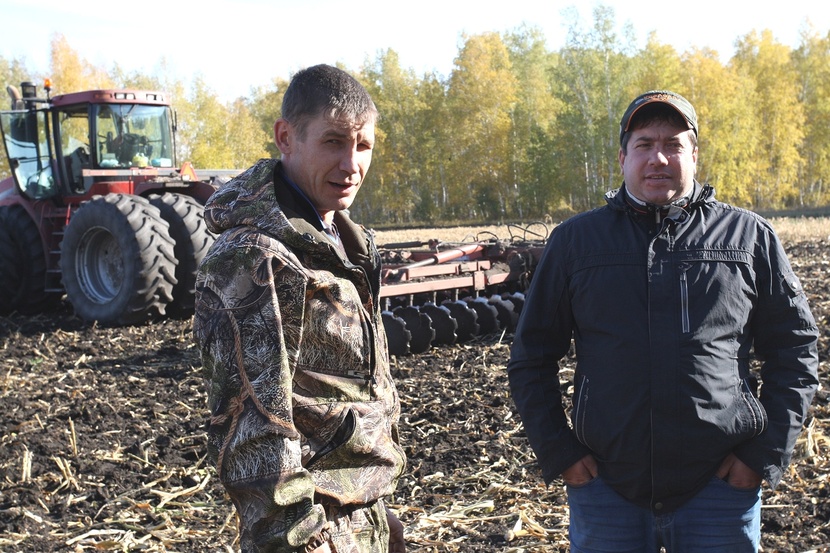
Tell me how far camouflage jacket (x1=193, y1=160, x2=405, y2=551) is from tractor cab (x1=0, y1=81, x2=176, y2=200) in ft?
30.4

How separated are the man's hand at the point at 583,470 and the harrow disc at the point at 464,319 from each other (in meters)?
5.63

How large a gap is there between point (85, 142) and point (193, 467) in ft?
23.6

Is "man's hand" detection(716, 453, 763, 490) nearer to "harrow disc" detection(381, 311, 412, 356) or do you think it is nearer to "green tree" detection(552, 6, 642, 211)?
"harrow disc" detection(381, 311, 412, 356)

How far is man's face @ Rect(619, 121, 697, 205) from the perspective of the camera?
2570 millimetres

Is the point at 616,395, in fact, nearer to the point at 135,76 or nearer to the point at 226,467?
the point at 226,467

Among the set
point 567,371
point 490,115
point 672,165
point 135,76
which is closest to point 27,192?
point 567,371

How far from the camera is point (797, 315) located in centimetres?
255

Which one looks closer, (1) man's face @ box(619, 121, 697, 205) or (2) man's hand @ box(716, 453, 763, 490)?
(2) man's hand @ box(716, 453, 763, 490)

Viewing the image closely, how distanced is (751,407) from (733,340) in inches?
7.7

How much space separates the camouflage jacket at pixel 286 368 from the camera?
5.82ft

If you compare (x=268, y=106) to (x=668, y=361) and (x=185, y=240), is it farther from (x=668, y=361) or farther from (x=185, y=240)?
(x=668, y=361)

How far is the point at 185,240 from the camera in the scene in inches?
371

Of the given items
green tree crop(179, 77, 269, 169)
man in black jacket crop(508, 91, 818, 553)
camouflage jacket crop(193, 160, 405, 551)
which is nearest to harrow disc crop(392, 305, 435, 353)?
man in black jacket crop(508, 91, 818, 553)

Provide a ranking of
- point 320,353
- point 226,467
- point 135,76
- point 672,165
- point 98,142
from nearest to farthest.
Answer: point 226,467 → point 320,353 → point 672,165 → point 98,142 → point 135,76
